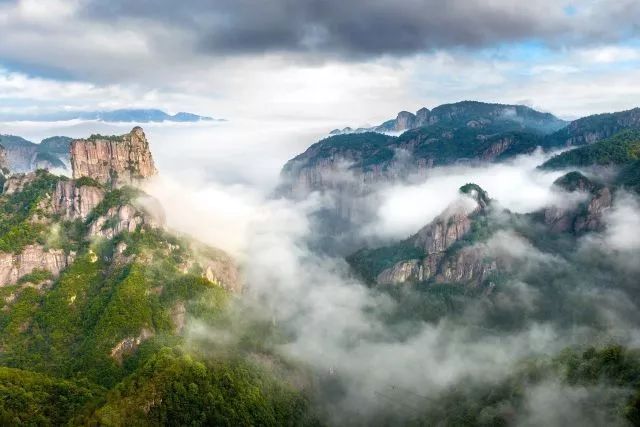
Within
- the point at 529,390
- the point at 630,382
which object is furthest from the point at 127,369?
the point at 630,382

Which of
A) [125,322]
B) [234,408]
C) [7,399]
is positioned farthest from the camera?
[125,322]

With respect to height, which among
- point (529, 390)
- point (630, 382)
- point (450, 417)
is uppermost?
point (630, 382)

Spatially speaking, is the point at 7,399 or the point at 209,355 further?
the point at 209,355

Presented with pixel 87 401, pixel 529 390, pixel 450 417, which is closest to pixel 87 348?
pixel 87 401

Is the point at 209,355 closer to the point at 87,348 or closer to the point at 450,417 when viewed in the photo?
the point at 87,348

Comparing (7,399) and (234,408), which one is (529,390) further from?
(7,399)

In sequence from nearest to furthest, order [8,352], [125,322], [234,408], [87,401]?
[87,401] < [234,408] < [8,352] < [125,322]

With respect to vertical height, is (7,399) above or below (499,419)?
above

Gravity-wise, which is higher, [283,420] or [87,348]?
[87,348]

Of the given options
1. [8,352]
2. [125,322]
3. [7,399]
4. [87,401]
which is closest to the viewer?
[7,399]
